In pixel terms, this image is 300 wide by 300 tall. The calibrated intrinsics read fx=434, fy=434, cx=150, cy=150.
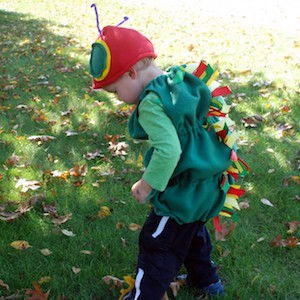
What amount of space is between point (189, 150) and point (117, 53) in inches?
20.3

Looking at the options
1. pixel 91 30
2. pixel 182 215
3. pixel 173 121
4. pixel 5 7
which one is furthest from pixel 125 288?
pixel 5 7

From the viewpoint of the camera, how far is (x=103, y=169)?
3820mm

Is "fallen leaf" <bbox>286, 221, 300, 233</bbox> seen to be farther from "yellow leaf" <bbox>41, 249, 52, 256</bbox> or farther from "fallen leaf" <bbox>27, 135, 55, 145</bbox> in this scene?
"fallen leaf" <bbox>27, 135, 55, 145</bbox>

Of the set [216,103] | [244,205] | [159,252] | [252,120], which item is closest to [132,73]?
[216,103]

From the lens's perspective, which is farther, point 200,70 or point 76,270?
point 76,270

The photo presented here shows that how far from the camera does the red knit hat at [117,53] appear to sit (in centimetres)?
182

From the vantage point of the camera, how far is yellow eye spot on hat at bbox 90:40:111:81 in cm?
183

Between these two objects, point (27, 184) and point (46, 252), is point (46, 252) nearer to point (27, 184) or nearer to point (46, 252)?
point (46, 252)

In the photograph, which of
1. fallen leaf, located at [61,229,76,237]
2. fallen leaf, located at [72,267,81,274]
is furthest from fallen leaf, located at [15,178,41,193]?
fallen leaf, located at [72,267,81,274]

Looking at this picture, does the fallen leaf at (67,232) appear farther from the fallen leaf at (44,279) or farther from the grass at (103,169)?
the fallen leaf at (44,279)

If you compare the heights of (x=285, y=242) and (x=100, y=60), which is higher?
(x=100, y=60)

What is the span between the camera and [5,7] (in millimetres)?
14477

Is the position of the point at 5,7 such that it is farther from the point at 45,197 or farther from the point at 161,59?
the point at 45,197

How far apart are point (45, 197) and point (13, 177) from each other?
18.7 inches
